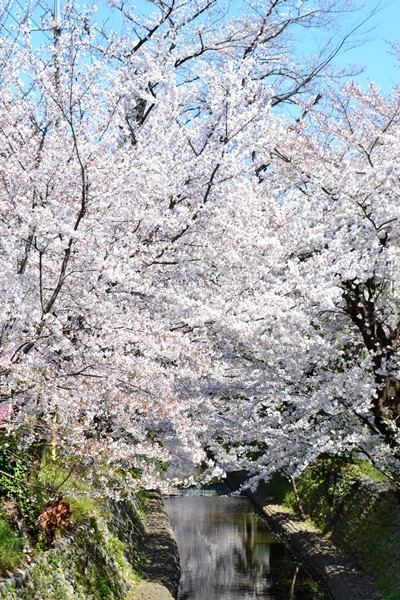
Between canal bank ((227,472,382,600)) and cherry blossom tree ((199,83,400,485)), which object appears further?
canal bank ((227,472,382,600))

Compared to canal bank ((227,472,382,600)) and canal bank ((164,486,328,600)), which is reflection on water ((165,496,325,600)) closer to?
canal bank ((164,486,328,600))

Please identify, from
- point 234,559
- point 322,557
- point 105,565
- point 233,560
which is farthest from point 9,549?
point 234,559

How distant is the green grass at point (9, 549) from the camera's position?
7.25 meters

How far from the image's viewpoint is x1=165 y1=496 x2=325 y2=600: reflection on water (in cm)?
1350

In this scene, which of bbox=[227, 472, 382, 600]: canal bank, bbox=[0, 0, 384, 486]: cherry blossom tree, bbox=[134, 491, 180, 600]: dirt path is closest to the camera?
bbox=[0, 0, 384, 486]: cherry blossom tree

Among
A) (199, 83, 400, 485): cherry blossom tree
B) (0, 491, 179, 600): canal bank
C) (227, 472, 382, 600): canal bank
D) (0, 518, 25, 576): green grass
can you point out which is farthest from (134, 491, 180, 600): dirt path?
(0, 518, 25, 576): green grass

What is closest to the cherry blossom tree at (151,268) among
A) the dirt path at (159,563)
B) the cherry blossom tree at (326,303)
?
the cherry blossom tree at (326,303)

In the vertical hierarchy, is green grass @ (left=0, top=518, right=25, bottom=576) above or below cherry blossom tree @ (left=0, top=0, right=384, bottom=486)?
below

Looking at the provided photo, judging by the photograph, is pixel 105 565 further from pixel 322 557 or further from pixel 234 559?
pixel 234 559

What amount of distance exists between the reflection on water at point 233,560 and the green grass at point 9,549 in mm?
6049

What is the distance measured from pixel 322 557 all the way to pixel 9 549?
9.33m

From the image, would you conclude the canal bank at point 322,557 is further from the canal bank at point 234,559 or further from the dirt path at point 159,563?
the dirt path at point 159,563

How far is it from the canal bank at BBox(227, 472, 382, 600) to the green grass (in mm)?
6471

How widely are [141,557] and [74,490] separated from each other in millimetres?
4305
